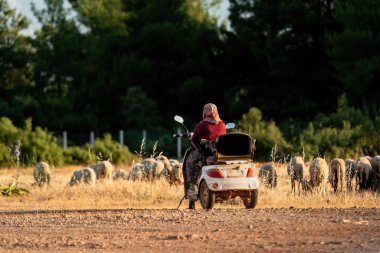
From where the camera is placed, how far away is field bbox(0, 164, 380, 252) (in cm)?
1103

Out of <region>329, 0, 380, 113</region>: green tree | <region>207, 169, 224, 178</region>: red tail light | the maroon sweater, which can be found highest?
<region>329, 0, 380, 113</region>: green tree

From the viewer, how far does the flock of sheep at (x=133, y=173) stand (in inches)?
869

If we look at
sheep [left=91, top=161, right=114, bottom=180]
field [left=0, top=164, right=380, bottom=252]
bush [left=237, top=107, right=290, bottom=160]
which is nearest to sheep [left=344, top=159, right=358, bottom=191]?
field [left=0, top=164, right=380, bottom=252]

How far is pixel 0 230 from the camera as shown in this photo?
43.2ft

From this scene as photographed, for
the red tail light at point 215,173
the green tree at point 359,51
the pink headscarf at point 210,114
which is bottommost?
the red tail light at point 215,173

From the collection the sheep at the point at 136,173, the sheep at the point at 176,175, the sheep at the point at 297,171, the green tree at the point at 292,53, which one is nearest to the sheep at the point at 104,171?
the sheep at the point at 136,173

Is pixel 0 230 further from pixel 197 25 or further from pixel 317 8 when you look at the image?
pixel 197 25

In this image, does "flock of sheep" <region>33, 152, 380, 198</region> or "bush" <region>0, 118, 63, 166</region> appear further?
"bush" <region>0, 118, 63, 166</region>

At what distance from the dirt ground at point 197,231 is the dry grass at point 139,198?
264 cm

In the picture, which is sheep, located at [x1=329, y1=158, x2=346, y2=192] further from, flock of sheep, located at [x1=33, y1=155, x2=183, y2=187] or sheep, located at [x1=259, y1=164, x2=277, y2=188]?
flock of sheep, located at [x1=33, y1=155, x2=183, y2=187]

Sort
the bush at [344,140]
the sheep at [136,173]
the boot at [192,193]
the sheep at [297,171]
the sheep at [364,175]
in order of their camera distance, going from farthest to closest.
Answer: the bush at [344,140] < the sheep at [136,173] < the sheep at [364,175] < the sheep at [297,171] < the boot at [192,193]

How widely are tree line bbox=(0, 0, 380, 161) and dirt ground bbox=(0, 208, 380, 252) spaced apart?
25.4 m

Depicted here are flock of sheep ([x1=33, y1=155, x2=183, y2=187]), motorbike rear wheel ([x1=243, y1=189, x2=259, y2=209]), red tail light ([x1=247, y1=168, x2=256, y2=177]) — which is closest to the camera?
red tail light ([x1=247, y1=168, x2=256, y2=177])

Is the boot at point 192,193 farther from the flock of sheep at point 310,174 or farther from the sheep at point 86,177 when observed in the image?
the sheep at point 86,177
